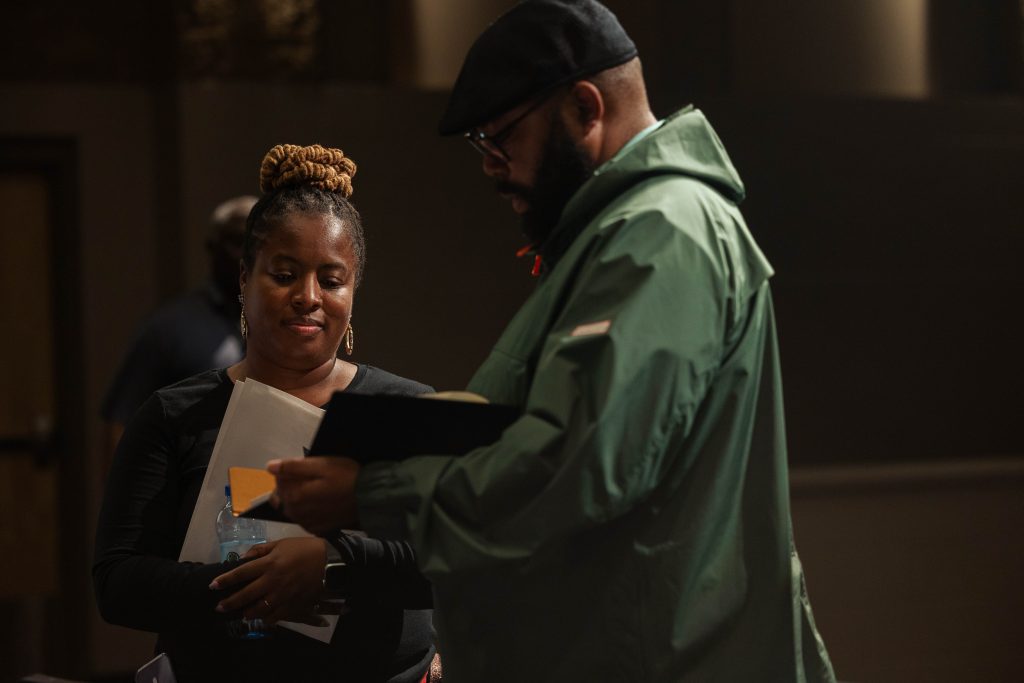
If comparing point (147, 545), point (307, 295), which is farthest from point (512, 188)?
point (147, 545)

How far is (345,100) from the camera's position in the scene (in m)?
4.19

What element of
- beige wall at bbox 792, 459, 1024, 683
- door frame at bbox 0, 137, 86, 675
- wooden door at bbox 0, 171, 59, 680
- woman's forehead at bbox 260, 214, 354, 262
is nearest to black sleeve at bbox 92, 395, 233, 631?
woman's forehead at bbox 260, 214, 354, 262

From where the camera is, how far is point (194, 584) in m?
1.56

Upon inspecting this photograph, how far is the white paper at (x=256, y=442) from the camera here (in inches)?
62.4

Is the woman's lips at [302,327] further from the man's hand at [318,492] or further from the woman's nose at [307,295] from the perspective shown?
the man's hand at [318,492]

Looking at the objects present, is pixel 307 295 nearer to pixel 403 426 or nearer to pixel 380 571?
pixel 380 571

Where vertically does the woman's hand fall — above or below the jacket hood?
below

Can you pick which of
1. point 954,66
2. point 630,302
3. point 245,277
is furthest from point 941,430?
point 630,302

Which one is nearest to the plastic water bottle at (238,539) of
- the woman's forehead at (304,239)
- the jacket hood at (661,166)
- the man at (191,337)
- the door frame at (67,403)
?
the woman's forehead at (304,239)

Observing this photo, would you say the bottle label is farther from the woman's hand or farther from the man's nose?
the man's nose

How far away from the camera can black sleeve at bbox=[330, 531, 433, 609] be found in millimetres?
1565

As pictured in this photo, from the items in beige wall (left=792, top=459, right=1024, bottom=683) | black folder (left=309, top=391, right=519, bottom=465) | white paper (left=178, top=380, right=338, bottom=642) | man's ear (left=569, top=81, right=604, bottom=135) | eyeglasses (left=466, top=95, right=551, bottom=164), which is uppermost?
man's ear (left=569, top=81, right=604, bottom=135)

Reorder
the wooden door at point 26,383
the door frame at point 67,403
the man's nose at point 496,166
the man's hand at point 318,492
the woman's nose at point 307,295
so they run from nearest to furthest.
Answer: the man's hand at point 318,492
the man's nose at point 496,166
the woman's nose at point 307,295
the door frame at point 67,403
the wooden door at point 26,383

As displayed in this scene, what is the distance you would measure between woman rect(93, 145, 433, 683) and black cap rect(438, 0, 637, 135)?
1.55ft
